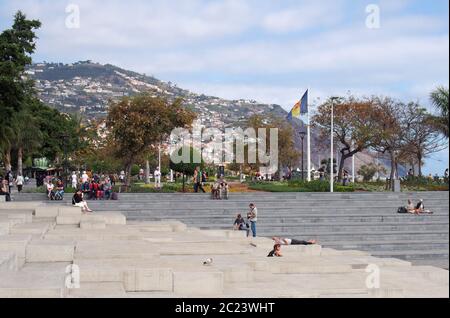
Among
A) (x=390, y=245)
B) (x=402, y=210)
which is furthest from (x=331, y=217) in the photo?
(x=390, y=245)

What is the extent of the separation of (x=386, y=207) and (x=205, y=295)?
819 inches

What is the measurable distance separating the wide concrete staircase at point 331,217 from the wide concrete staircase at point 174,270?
5275mm

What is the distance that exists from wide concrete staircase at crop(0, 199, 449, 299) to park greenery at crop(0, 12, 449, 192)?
49.5ft

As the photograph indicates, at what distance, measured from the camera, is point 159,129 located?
3731cm

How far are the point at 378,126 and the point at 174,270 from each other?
1529 inches

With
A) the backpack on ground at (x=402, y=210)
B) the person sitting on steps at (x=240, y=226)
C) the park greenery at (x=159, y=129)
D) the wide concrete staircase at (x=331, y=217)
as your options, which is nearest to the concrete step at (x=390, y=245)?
the wide concrete staircase at (x=331, y=217)

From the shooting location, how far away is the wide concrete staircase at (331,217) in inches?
A: 887

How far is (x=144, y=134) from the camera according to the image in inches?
1463

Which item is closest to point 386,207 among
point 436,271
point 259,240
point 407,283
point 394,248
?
point 394,248

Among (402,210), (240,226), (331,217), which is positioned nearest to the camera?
(240,226)

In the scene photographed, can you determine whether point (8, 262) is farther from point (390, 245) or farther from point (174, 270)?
point (390, 245)

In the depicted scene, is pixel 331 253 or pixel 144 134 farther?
pixel 144 134

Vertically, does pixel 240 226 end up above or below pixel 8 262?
below
